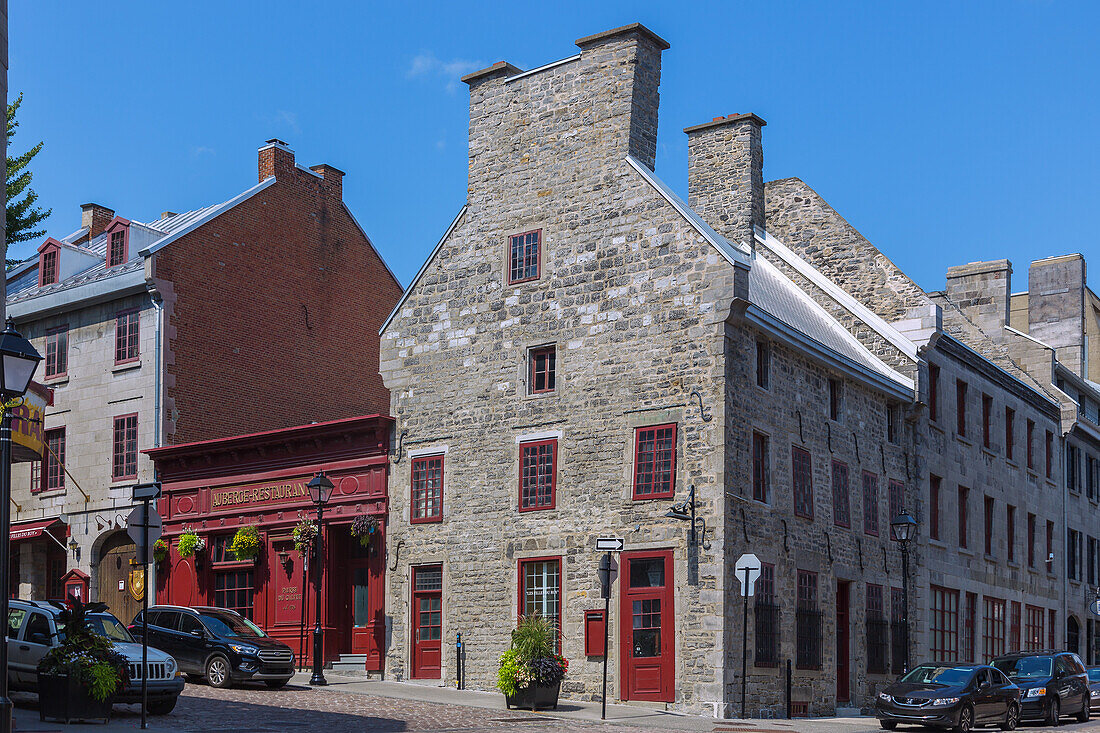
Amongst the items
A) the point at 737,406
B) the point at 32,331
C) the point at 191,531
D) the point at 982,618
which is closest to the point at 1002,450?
the point at 982,618

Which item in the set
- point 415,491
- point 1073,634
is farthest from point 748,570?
point 1073,634

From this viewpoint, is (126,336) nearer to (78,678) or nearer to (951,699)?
(78,678)

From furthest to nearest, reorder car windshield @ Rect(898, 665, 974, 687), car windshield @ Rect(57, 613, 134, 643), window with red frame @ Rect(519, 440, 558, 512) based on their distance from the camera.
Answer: window with red frame @ Rect(519, 440, 558, 512), car windshield @ Rect(898, 665, 974, 687), car windshield @ Rect(57, 613, 134, 643)

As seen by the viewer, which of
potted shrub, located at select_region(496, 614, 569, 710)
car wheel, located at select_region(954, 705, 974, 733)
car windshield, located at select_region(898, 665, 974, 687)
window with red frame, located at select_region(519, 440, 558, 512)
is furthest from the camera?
window with red frame, located at select_region(519, 440, 558, 512)

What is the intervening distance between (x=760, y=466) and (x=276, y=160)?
17978 millimetres

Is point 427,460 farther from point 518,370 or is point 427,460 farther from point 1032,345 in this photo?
point 1032,345

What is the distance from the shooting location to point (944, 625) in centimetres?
3294

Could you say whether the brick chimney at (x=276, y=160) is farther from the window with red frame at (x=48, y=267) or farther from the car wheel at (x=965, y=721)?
the car wheel at (x=965, y=721)

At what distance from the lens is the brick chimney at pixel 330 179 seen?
3881cm

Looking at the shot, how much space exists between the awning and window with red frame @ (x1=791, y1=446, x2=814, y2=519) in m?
18.8

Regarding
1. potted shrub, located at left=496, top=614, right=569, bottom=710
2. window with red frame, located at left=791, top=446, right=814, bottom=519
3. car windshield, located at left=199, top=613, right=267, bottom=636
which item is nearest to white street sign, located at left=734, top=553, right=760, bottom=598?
potted shrub, located at left=496, top=614, right=569, bottom=710

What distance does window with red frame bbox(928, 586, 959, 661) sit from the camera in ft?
106

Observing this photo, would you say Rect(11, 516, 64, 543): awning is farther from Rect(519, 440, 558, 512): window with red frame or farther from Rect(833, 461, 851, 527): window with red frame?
Rect(833, 461, 851, 527): window with red frame

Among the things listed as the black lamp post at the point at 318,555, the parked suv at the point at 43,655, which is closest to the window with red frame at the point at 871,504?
the black lamp post at the point at 318,555
